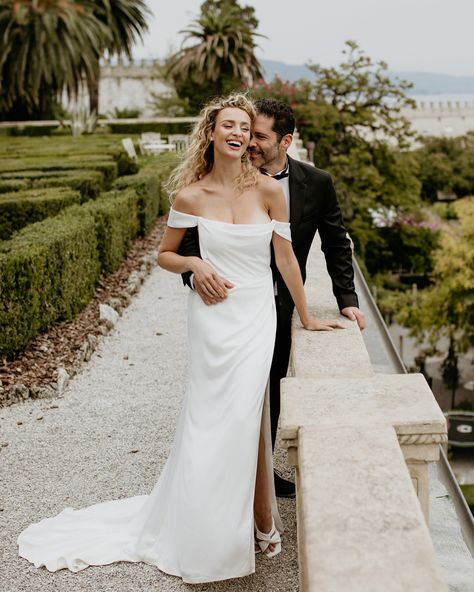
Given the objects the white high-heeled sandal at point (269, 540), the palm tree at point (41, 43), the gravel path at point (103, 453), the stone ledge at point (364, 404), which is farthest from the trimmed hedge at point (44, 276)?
the palm tree at point (41, 43)

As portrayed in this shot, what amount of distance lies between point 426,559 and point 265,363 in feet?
4.68

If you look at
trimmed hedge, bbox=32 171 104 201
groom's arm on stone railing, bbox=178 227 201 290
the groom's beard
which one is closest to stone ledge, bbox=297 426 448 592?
groom's arm on stone railing, bbox=178 227 201 290

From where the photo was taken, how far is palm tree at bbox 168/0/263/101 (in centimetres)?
3738

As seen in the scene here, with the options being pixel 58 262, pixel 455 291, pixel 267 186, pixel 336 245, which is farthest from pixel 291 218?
pixel 455 291

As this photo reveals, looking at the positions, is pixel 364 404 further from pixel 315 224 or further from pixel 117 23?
pixel 117 23

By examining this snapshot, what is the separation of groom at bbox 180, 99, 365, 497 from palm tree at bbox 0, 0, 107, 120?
31.4 m

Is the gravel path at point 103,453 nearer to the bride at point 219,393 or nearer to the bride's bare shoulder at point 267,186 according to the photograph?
the bride at point 219,393

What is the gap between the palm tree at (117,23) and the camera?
38.2 meters

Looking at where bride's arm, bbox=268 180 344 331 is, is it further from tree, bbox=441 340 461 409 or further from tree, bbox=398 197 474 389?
tree, bbox=441 340 461 409

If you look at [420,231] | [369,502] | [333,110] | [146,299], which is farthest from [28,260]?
[420,231]

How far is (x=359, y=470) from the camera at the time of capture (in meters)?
2.48

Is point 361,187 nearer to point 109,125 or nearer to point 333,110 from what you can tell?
point 333,110

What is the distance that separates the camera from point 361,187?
89.4ft

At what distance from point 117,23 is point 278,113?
38.8 metres
